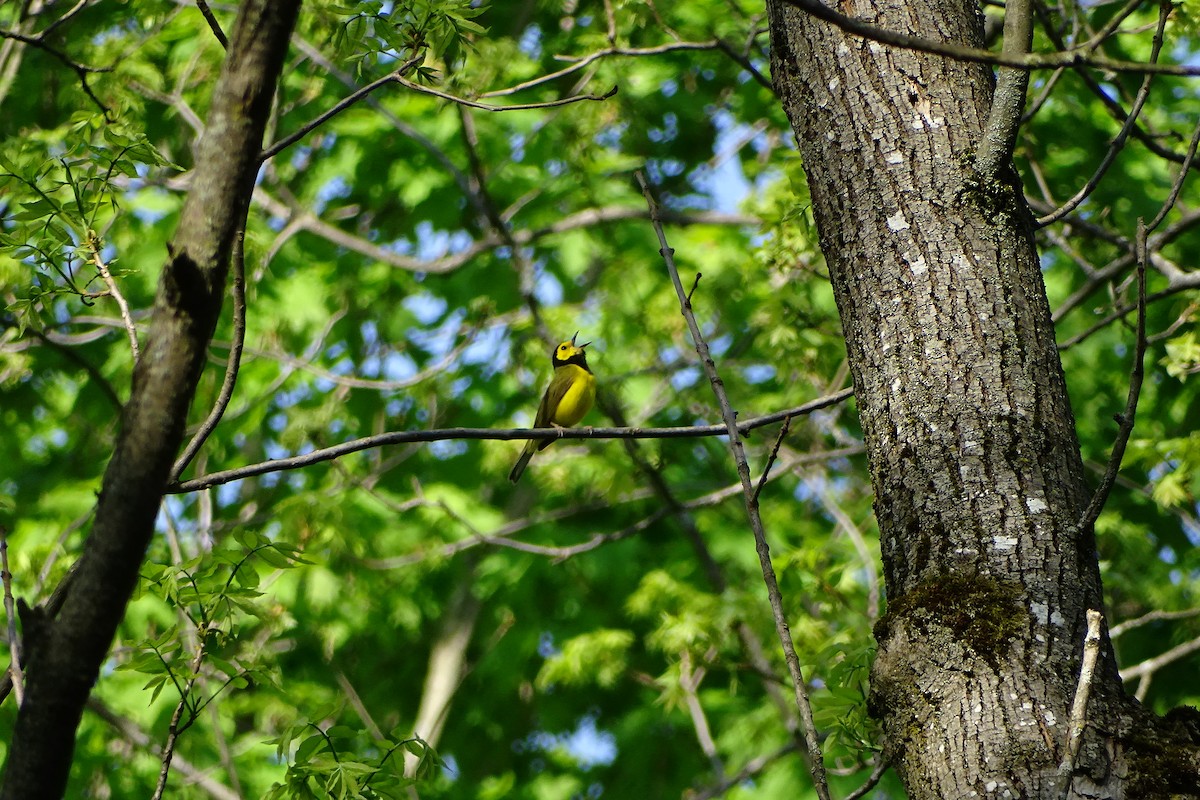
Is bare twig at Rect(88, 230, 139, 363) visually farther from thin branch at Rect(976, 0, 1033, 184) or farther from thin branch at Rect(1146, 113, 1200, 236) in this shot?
thin branch at Rect(1146, 113, 1200, 236)

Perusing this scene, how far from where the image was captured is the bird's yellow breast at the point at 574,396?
751 centimetres

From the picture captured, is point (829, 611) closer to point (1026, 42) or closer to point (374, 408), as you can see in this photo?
point (1026, 42)

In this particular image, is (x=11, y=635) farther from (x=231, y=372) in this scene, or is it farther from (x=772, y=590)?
(x=772, y=590)

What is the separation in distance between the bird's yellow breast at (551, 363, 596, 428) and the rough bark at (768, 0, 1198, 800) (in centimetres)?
475

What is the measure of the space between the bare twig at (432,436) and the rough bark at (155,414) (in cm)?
49

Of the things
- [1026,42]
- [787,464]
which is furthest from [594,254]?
[1026,42]

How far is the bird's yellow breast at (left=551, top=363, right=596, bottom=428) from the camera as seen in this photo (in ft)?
24.6

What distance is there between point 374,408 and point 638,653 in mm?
3181

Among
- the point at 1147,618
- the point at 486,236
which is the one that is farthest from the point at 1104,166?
the point at 486,236

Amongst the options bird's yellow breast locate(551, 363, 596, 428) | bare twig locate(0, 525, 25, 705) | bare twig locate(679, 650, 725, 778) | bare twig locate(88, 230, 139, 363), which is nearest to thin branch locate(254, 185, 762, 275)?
bird's yellow breast locate(551, 363, 596, 428)

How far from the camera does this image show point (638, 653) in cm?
1031

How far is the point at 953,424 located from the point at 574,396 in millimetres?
5394

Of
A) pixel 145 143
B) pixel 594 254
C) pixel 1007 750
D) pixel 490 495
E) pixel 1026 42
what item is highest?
pixel 594 254

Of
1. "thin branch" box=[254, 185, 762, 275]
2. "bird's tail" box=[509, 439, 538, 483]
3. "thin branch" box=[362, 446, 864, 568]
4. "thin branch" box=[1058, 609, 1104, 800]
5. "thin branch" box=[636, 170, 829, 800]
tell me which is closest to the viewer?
"thin branch" box=[1058, 609, 1104, 800]
